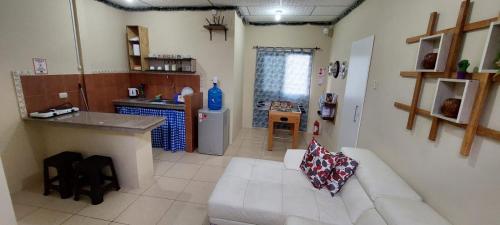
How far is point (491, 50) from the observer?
1.05m

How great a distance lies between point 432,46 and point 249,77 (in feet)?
13.0

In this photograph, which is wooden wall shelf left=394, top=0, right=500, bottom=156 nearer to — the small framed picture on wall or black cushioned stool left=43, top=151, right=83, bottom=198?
black cushioned stool left=43, top=151, right=83, bottom=198

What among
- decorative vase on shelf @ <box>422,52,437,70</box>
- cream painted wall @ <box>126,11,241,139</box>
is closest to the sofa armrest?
decorative vase on shelf @ <box>422,52,437,70</box>

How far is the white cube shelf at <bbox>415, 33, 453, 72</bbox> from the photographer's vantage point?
1381mm

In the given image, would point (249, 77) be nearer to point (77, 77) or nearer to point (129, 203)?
point (77, 77)

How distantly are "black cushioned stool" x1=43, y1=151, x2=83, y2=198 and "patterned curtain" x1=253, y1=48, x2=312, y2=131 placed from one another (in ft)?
11.6

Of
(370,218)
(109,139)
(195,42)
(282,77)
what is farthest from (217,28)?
(370,218)

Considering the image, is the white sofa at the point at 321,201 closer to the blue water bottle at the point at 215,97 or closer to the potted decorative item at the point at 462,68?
the potted decorative item at the point at 462,68

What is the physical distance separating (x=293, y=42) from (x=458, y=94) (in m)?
3.88

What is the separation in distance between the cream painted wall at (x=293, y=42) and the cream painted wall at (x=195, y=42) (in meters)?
1.33

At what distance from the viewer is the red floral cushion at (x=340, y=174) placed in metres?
1.95

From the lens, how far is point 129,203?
2352 millimetres

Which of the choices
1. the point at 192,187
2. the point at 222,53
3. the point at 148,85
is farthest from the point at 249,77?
the point at 192,187

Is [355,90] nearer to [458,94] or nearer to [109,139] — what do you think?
[458,94]
